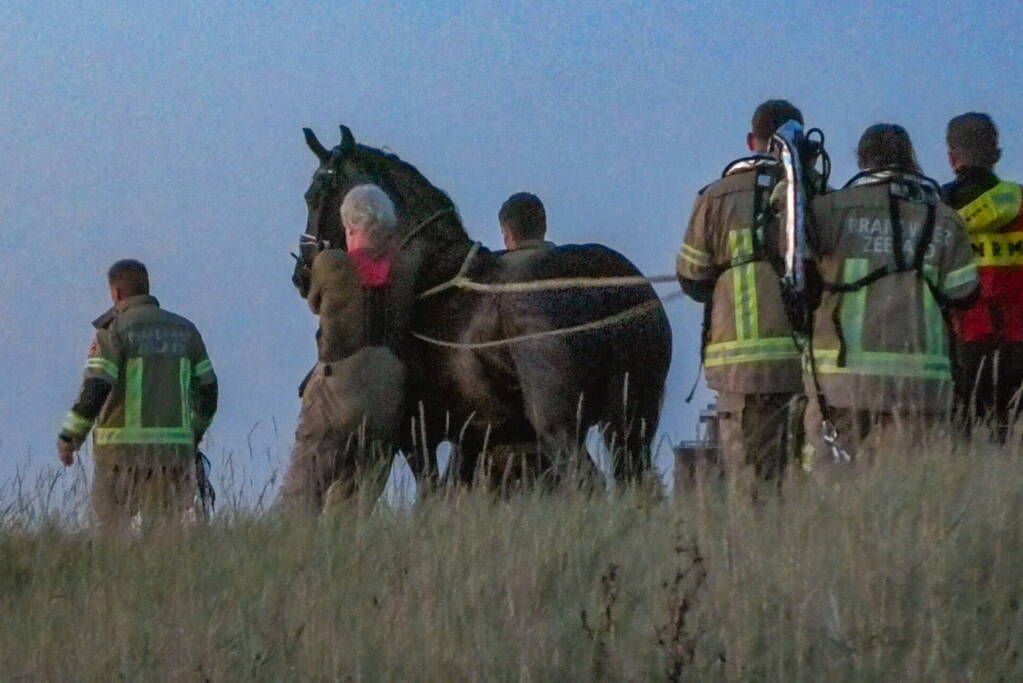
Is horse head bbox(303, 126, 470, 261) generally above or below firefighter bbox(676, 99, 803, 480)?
above

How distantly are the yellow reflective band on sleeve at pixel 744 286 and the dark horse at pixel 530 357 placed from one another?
2650mm

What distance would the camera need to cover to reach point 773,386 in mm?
8891

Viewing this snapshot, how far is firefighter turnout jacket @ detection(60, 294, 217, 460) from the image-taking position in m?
11.9

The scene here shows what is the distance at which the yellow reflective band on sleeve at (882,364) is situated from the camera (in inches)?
343

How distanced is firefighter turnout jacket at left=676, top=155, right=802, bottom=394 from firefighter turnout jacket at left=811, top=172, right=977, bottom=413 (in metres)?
0.18

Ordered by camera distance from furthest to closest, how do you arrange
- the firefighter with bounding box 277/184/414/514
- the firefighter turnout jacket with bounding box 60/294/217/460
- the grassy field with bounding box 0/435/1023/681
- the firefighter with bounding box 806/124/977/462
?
the firefighter turnout jacket with bounding box 60/294/217/460 < the firefighter with bounding box 277/184/414/514 < the firefighter with bounding box 806/124/977/462 < the grassy field with bounding box 0/435/1023/681

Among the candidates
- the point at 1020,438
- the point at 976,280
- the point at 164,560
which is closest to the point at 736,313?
the point at 976,280

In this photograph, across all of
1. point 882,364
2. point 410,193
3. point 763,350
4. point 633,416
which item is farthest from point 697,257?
point 410,193

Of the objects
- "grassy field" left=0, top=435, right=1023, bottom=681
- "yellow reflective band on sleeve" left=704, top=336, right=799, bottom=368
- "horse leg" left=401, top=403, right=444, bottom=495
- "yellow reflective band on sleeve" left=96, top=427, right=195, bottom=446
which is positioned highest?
"yellow reflective band on sleeve" left=704, top=336, right=799, bottom=368

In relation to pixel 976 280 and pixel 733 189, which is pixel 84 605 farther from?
pixel 976 280

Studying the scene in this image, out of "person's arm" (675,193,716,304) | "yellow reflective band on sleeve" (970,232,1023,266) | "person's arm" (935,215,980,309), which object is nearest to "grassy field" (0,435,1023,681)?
"person's arm" (935,215,980,309)

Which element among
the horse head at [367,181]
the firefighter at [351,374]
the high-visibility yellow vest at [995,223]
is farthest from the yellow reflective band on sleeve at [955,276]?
the horse head at [367,181]

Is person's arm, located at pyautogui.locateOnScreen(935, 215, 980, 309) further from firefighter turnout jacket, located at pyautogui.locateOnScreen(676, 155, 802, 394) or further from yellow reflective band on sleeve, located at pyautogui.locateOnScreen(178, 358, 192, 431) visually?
yellow reflective band on sleeve, located at pyautogui.locateOnScreen(178, 358, 192, 431)

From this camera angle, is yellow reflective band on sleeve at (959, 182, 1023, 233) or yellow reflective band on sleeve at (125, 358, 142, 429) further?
yellow reflective band on sleeve at (125, 358, 142, 429)
